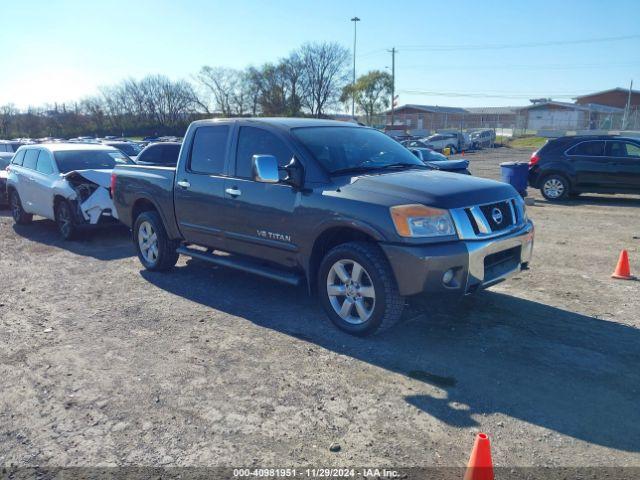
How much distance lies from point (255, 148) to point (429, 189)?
198 centimetres

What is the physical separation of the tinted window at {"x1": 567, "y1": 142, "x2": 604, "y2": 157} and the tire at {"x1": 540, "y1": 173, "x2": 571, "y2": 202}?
0.71 meters

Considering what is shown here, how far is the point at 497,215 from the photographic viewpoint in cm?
484

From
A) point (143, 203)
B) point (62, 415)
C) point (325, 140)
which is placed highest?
point (325, 140)

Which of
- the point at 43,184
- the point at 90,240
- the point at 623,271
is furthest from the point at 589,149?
the point at 43,184

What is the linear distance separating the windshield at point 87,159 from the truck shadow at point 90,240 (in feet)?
3.95

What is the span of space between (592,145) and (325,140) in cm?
1063

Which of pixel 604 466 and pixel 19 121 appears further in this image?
pixel 19 121

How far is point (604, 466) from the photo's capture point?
3010mm

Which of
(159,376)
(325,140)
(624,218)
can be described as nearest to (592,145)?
(624,218)

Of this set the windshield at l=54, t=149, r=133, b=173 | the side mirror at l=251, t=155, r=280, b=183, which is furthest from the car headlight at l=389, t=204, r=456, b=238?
the windshield at l=54, t=149, r=133, b=173

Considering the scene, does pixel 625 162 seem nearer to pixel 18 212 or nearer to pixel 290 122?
pixel 290 122

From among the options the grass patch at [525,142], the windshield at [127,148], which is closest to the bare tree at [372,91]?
the grass patch at [525,142]

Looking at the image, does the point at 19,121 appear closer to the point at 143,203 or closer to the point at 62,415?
the point at 143,203

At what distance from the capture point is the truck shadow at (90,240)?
8.64 meters
